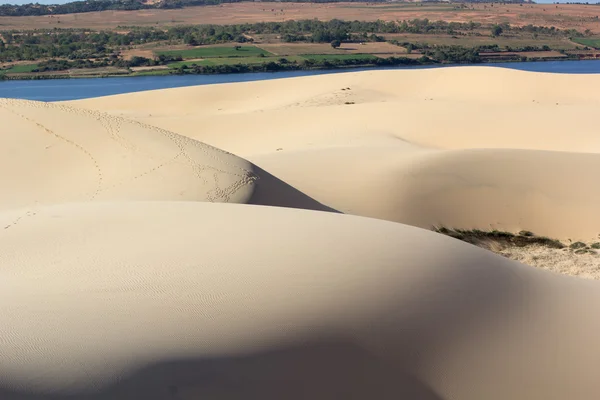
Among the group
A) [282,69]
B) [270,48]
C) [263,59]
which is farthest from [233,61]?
[270,48]

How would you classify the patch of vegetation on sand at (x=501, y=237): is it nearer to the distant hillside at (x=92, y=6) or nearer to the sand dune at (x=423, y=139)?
the sand dune at (x=423, y=139)

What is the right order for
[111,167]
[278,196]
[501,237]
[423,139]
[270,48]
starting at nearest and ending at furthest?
[278,196] → [111,167] → [501,237] → [423,139] → [270,48]

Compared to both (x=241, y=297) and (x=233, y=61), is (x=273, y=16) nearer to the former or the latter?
(x=233, y=61)

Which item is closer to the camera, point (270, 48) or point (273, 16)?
point (270, 48)

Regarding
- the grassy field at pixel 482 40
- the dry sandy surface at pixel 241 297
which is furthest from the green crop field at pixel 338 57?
the dry sandy surface at pixel 241 297

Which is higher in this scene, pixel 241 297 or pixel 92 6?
pixel 241 297

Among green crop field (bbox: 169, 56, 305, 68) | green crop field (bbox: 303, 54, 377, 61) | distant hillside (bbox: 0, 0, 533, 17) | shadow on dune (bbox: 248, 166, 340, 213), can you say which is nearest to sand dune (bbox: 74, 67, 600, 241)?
shadow on dune (bbox: 248, 166, 340, 213)
